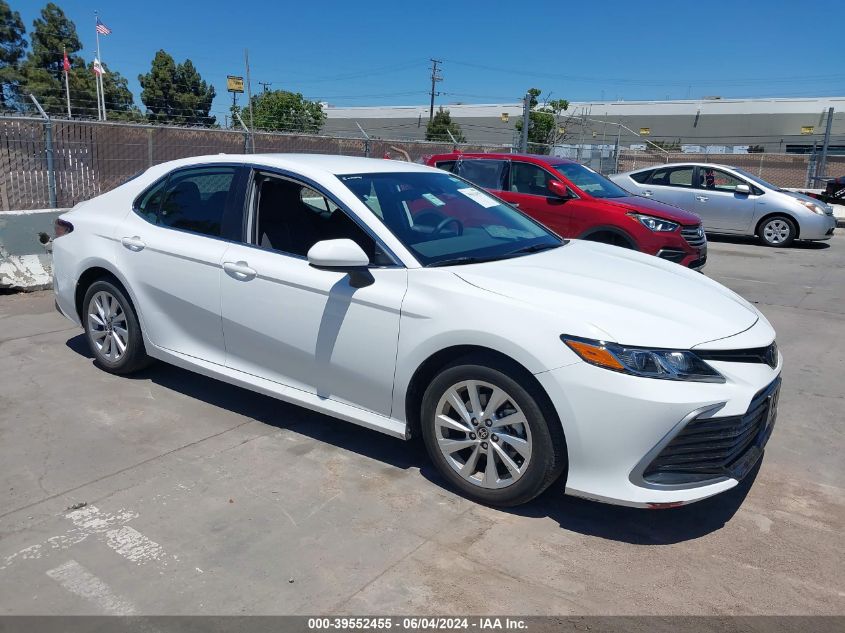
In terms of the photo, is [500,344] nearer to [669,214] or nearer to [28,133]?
[669,214]

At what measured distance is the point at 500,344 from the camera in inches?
127

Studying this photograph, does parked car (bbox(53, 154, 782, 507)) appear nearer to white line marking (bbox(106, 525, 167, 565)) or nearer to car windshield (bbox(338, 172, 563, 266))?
car windshield (bbox(338, 172, 563, 266))

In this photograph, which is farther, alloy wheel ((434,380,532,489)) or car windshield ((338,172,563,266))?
car windshield ((338,172,563,266))

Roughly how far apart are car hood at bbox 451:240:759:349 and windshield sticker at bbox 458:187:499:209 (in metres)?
0.71

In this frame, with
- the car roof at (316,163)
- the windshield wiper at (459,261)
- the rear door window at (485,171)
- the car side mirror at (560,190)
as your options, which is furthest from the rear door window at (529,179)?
the windshield wiper at (459,261)

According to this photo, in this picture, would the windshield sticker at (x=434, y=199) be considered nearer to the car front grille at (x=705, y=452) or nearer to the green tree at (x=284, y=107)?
the car front grille at (x=705, y=452)

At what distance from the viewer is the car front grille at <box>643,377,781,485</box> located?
9.95 ft

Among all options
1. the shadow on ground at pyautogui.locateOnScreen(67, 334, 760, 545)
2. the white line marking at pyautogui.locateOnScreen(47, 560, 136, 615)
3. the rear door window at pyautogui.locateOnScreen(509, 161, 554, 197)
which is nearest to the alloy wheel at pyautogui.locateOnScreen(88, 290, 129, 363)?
the shadow on ground at pyautogui.locateOnScreen(67, 334, 760, 545)

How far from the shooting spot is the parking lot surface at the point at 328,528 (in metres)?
2.82

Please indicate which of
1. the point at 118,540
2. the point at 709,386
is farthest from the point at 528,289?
the point at 118,540

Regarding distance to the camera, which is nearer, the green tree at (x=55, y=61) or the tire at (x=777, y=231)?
the tire at (x=777, y=231)

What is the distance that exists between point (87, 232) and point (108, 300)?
0.52 metres

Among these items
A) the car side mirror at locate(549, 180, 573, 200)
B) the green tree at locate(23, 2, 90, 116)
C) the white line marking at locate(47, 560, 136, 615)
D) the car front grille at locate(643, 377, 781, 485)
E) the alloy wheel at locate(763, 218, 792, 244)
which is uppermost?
the green tree at locate(23, 2, 90, 116)

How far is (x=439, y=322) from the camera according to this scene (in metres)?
3.41
